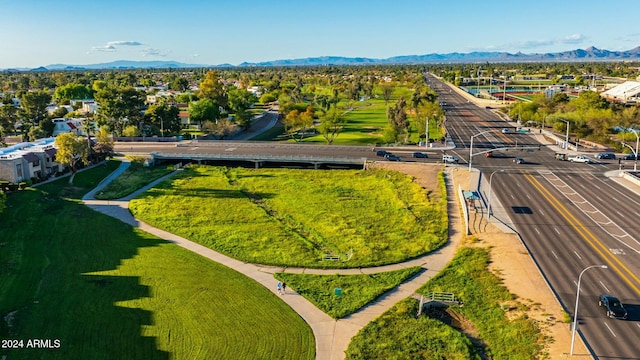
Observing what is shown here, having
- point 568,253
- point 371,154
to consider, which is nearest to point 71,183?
point 371,154

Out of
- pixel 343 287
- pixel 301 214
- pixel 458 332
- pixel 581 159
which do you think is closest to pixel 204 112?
pixel 301 214

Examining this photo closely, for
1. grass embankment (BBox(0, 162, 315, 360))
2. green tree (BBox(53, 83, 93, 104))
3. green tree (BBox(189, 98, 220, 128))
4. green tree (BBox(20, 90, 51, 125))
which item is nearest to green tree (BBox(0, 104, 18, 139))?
green tree (BBox(20, 90, 51, 125))

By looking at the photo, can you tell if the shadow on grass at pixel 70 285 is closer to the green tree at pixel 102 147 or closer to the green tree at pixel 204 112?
the green tree at pixel 102 147

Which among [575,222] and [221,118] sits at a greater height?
[221,118]

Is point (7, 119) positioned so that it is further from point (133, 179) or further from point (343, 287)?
point (343, 287)

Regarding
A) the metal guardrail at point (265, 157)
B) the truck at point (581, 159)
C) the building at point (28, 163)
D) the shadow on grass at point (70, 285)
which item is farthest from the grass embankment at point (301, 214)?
the truck at point (581, 159)

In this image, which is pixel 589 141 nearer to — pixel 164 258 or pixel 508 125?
pixel 508 125

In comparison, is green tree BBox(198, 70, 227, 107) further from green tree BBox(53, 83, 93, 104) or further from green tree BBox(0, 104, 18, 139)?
green tree BBox(53, 83, 93, 104)
